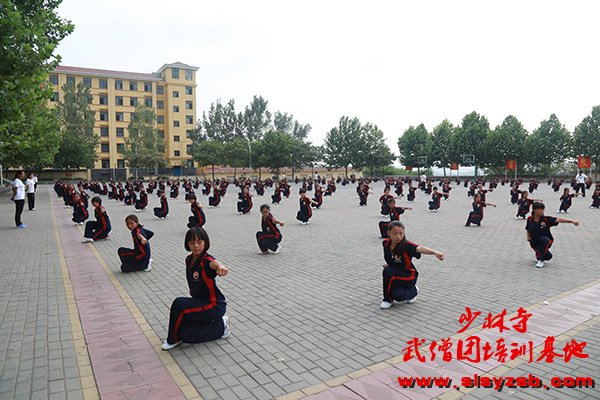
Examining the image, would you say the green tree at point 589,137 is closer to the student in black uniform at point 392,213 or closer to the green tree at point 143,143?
the student in black uniform at point 392,213

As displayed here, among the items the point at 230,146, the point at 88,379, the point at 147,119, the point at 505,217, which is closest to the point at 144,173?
the point at 147,119

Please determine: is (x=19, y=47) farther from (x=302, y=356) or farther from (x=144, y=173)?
(x=144, y=173)

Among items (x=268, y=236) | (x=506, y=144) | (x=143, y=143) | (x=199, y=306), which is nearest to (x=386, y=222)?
(x=268, y=236)

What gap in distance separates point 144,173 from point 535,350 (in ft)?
205

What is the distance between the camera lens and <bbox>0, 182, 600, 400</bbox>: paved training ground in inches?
135

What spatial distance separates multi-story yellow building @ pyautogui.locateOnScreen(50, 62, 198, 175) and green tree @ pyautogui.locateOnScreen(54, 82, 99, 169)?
22.5ft

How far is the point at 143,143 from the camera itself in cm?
5431

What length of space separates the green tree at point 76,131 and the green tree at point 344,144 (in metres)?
30.2

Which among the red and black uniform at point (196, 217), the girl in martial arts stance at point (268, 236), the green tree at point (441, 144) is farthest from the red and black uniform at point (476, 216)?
the green tree at point (441, 144)

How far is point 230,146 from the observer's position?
173ft

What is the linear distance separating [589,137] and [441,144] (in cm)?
1663

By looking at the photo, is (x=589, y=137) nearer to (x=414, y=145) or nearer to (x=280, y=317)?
(x=414, y=145)

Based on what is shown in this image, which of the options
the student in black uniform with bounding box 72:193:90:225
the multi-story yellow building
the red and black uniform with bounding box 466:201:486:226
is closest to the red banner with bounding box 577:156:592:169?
the red and black uniform with bounding box 466:201:486:226

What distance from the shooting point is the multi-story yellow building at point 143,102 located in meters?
60.5
